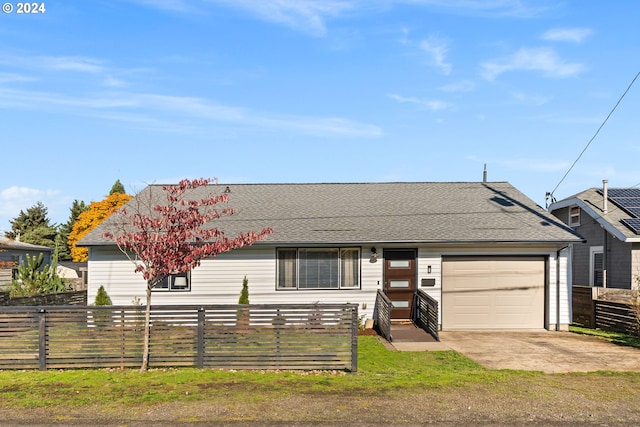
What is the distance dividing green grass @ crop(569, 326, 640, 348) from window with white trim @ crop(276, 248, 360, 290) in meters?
7.07

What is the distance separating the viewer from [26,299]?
62.2 ft

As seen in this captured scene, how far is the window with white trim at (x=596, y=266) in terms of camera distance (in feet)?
70.0

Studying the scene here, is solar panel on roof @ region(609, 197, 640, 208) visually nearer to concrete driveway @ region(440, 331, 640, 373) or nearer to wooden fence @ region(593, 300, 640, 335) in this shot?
wooden fence @ region(593, 300, 640, 335)

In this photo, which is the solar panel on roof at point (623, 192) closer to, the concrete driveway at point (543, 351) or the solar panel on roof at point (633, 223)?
the solar panel on roof at point (633, 223)

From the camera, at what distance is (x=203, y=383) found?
9359mm

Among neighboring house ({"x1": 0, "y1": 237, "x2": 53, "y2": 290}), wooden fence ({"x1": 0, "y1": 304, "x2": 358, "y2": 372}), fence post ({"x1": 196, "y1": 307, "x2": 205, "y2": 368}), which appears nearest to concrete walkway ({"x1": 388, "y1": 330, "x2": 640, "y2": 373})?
wooden fence ({"x1": 0, "y1": 304, "x2": 358, "y2": 372})

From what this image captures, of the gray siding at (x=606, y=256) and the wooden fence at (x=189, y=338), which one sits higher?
the gray siding at (x=606, y=256)

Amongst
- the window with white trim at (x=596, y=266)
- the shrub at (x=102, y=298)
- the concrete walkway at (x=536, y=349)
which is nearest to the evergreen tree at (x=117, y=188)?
the shrub at (x=102, y=298)

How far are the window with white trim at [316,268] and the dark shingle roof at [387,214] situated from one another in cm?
53

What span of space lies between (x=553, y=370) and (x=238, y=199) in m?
13.3

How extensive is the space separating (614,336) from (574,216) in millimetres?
9060

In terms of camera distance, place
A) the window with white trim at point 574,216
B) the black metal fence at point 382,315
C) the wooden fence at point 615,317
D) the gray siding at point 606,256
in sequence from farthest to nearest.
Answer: the window with white trim at point 574,216 < the gray siding at point 606,256 < the wooden fence at point 615,317 < the black metal fence at point 382,315

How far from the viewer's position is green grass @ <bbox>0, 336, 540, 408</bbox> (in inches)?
333

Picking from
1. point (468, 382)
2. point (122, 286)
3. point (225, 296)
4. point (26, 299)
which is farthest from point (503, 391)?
point (26, 299)
